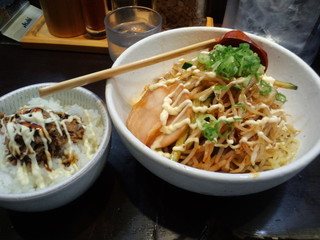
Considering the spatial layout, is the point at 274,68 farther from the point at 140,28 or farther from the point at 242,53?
the point at 140,28

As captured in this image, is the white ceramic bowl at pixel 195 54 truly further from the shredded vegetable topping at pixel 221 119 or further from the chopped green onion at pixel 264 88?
the chopped green onion at pixel 264 88

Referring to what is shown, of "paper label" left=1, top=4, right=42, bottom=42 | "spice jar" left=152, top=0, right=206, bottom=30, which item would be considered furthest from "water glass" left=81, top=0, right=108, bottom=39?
Answer: "paper label" left=1, top=4, right=42, bottom=42

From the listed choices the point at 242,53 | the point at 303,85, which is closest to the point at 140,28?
the point at 242,53

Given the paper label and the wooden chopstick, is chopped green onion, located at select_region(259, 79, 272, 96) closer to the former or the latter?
the wooden chopstick

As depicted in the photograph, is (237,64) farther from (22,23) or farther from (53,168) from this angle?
(22,23)

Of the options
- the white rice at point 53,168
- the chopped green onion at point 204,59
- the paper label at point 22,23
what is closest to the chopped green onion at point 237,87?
the chopped green onion at point 204,59

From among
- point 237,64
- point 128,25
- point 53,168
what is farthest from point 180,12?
point 53,168
